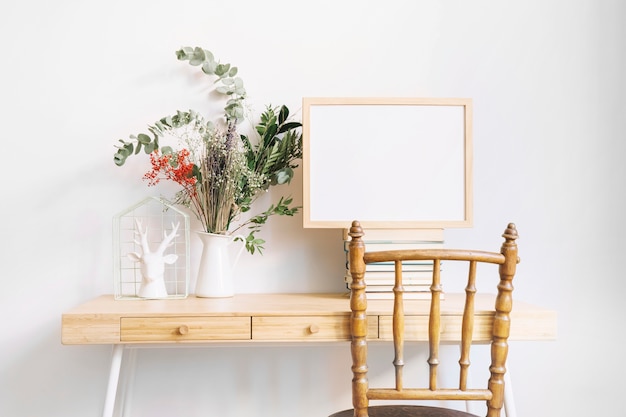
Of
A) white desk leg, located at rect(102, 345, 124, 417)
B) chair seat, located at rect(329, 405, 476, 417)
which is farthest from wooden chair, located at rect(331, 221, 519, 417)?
white desk leg, located at rect(102, 345, 124, 417)

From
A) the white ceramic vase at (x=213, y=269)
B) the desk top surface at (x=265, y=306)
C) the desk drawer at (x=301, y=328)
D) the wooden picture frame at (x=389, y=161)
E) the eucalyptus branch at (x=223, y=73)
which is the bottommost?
the desk drawer at (x=301, y=328)

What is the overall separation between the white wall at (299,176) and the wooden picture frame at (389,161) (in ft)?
0.87

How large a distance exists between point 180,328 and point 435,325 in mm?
727

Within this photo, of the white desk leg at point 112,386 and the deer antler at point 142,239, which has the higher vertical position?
the deer antler at point 142,239

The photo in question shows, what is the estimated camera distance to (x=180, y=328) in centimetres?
174

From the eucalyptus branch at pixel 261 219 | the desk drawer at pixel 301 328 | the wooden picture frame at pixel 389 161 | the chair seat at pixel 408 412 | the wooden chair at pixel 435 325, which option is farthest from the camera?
the eucalyptus branch at pixel 261 219

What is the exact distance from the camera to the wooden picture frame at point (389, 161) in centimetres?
198

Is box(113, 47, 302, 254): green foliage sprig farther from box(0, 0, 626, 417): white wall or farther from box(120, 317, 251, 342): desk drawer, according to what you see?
box(120, 317, 251, 342): desk drawer

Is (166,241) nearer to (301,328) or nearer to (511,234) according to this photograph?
(301,328)

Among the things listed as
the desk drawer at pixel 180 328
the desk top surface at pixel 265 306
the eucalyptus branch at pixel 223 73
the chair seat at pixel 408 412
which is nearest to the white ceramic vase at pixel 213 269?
the desk top surface at pixel 265 306

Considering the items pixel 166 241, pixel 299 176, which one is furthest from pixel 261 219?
pixel 166 241

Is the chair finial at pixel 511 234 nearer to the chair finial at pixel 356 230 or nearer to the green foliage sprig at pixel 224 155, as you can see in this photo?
the chair finial at pixel 356 230

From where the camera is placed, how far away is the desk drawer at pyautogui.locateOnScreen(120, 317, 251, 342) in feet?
5.73

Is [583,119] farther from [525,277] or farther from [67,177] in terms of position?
[67,177]
